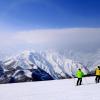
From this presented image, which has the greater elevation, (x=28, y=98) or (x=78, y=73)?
(x=78, y=73)

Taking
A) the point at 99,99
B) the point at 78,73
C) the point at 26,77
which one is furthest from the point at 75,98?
the point at 26,77

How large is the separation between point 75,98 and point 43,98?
246cm

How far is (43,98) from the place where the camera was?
64.6ft

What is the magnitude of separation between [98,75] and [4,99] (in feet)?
35.4

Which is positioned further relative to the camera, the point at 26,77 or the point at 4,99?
the point at 26,77

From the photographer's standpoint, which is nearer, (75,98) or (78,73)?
(75,98)

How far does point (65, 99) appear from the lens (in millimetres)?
18422

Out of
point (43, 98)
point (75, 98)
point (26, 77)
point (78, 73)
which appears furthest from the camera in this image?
point (26, 77)

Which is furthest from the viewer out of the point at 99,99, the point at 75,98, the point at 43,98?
the point at 43,98

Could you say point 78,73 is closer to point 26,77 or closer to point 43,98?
point 43,98

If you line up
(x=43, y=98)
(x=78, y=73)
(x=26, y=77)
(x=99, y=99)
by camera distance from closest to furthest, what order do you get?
1. (x=99, y=99)
2. (x=43, y=98)
3. (x=78, y=73)
4. (x=26, y=77)

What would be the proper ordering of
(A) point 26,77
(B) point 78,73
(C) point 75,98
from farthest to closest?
1. (A) point 26,77
2. (B) point 78,73
3. (C) point 75,98

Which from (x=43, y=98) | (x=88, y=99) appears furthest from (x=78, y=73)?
(x=88, y=99)

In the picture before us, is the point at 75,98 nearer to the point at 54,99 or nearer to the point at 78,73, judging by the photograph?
the point at 54,99
